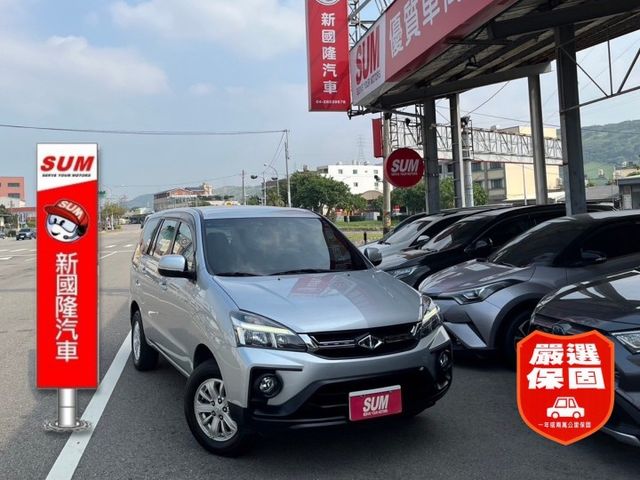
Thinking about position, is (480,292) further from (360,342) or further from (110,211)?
(110,211)

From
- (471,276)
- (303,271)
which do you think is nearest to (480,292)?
(471,276)

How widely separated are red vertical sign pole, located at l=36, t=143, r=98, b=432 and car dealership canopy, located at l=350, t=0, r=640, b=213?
5389 mm

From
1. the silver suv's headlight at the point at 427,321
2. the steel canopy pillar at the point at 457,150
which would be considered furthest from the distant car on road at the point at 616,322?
the steel canopy pillar at the point at 457,150

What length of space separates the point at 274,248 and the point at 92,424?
2.01m

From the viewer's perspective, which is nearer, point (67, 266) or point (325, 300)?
point (325, 300)

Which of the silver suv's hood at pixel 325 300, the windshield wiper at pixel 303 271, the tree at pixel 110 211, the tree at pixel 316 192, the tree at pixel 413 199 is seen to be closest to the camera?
the silver suv's hood at pixel 325 300

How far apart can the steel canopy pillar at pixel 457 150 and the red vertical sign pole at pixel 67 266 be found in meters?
14.8

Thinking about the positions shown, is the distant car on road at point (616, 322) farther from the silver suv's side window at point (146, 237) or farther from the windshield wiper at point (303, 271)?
the silver suv's side window at point (146, 237)

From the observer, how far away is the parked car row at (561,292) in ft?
11.2

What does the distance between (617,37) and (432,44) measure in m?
5.30

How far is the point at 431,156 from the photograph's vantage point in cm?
1714

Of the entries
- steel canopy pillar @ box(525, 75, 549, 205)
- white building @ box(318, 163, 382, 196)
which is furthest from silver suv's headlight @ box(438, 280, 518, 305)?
white building @ box(318, 163, 382, 196)

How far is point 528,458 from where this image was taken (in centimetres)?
373

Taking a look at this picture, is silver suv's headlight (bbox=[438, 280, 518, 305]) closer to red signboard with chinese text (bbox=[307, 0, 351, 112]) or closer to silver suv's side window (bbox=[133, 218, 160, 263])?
silver suv's side window (bbox=[133, 218, 160, 263])
